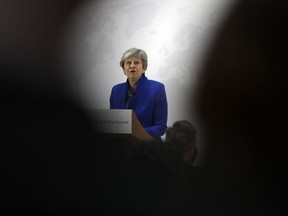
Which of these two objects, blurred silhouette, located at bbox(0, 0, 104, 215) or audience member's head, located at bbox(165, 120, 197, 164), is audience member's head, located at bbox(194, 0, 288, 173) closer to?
audience member's head, located at bbox(165, 120, 197, 164)

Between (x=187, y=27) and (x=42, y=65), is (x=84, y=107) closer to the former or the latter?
(x=42, y=65)

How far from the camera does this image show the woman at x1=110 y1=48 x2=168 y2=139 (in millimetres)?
2066

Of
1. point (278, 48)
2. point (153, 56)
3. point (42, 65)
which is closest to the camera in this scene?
point (278, 48)

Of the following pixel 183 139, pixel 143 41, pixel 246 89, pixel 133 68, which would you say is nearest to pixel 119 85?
pixel 133 68

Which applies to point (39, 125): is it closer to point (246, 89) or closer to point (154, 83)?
point (154, 83)

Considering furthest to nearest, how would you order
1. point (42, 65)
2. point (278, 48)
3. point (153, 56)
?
point (42, 65) < point (153, 56) < point (278, 48)

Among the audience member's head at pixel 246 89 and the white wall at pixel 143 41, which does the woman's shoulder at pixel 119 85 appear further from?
the audience member's head at pixel 246 89

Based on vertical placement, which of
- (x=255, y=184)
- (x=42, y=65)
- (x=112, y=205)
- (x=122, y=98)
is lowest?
(x=112, y=205)

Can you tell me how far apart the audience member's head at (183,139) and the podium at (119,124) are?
0.31ft

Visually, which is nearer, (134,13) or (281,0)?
(281,0)

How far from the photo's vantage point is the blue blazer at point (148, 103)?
2062 millimetres

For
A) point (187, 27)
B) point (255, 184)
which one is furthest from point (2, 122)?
point (255, 184)

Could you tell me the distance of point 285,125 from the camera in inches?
76.1

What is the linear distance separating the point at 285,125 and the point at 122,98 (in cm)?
80
